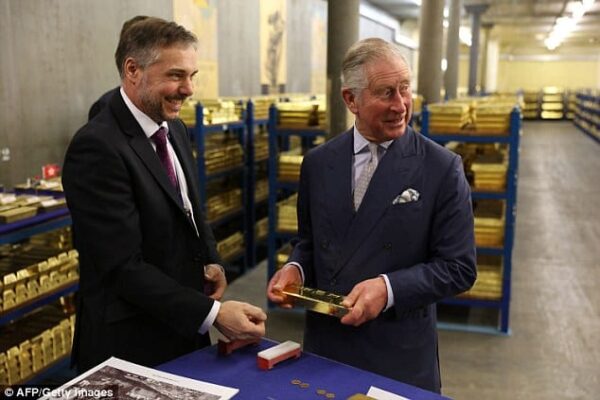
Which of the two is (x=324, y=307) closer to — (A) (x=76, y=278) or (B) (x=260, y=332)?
(B) (x=260, y=332)

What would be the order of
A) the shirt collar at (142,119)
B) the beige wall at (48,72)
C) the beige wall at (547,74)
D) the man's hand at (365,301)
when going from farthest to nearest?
the beige wall at (547,74) < the beige wall at (48,72) < the shirt collar at (142,119) < the man's hand at (365,301)

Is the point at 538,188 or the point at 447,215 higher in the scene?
the point at 447,215

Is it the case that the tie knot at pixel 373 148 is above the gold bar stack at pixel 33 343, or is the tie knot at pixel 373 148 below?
above

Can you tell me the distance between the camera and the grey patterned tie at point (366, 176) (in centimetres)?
207

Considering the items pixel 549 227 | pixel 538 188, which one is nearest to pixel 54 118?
pixel 549 227

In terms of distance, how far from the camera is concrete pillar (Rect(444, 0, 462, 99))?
49.1 feet

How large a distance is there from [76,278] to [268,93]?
8.00m

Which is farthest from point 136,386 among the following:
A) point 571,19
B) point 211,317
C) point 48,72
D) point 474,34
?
point 571,19

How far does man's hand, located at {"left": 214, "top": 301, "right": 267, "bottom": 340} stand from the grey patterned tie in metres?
0.52

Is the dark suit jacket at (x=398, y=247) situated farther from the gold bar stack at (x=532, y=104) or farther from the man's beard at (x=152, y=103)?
the gold bar stack at (x=532, y=104)

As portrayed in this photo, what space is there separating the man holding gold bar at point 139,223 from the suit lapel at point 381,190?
1.32 feet

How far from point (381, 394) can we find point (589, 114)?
25689 mm

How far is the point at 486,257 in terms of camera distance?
589 centimetres

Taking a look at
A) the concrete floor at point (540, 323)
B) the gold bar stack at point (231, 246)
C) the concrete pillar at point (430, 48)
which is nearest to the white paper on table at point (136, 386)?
the concrete floor at point (540, 323)
